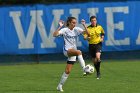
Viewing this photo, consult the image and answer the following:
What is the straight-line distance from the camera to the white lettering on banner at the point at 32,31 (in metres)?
23.5

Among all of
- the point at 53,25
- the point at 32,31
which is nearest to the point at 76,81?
the point at 53,25

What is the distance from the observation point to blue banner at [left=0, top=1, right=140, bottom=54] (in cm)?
2350

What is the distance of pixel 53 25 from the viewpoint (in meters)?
23.6

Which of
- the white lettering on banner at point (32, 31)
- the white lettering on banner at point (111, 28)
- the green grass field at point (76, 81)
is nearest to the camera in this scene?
the green grass field at point (76, 81)

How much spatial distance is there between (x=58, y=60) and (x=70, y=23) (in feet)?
34.4

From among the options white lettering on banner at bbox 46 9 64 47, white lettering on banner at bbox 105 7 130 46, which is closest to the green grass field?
white lettering on banner at bbox 46 9 64 47

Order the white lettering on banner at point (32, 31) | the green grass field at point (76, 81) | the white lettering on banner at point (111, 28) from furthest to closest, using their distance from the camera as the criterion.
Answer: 1. the white lettering on banner at point (111, 28)
2. the white lettering on banner at point (32, 31)
3. the green grass field at point (76, 81)

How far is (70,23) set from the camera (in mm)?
13773

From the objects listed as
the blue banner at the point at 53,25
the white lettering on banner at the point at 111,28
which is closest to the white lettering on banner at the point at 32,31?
the blue banner at the point at 53,25

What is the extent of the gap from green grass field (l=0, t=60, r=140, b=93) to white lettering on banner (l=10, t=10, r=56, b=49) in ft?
7.94

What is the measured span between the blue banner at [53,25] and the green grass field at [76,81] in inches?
97.4

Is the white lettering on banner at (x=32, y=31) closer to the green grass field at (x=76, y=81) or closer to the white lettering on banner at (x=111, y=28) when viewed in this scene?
the green grass field at (x=76, y=81)

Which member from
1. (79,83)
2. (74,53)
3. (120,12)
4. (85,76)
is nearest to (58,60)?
(120,12)

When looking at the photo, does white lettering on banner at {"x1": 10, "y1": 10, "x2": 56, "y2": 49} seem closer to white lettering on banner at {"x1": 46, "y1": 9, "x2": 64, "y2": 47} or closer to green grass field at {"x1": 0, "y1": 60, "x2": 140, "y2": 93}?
white lettering on banner at {"x1": 46, "y1": 9, "x2": 64, "y2": 47}
